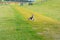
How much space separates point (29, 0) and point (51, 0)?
1473 centimetres

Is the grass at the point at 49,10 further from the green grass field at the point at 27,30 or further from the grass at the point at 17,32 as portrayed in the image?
the grass at the point at 17,32

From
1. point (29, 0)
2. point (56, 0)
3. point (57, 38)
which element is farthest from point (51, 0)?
point (57, 38)

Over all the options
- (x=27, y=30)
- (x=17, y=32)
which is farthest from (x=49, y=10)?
(x=17, y=32)

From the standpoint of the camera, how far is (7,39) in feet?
36.0

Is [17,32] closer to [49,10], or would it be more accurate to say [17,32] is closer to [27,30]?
[27,30]

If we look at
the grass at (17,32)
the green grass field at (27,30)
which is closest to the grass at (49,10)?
the green grass field at (27,30)

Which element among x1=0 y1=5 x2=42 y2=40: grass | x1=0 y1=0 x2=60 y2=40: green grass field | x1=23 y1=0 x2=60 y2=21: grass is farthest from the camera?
x1=23 y1=0 x2=60 y2=21: grass

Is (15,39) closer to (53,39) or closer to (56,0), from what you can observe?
(53,39)

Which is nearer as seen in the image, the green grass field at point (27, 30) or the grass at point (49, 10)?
the green grass field at point (27, 30)

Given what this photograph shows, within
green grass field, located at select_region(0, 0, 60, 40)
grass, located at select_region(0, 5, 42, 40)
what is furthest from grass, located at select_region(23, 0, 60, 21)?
grass, located at select_region(0, 5, 42, 40)

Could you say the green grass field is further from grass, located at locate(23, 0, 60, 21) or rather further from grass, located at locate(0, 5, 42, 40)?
grass, located at locate(23, 0, 60, 21)

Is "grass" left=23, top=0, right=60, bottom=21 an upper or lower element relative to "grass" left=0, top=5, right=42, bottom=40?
lower

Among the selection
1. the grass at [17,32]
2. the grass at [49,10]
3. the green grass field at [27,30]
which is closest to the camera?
the grass at [17,32]

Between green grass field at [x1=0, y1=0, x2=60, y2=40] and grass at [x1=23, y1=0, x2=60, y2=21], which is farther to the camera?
grass at [x1=23, y1=0, x2=60, y2=21]
